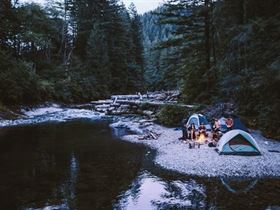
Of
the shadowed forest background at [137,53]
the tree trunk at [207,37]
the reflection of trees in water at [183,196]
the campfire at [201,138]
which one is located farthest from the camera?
the tree trunk at [207,37]

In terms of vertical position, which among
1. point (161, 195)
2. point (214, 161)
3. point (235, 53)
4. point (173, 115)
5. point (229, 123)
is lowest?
point (161, 195)

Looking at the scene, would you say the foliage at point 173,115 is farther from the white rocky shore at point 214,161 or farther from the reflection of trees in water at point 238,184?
the reflection of trees in water at point 238,184

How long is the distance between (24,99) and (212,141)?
2535cm

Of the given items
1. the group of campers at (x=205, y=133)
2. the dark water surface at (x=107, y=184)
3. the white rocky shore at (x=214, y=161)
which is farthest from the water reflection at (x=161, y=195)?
the group of campers at (x=205, y=133)

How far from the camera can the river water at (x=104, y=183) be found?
1012 cm

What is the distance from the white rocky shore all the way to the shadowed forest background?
4337 mm

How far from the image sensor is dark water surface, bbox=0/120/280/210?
10102 mm

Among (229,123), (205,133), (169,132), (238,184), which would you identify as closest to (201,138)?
(205,133)

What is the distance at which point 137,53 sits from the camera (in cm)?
7662

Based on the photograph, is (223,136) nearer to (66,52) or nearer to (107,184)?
(107,184)

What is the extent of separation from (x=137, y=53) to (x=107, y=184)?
217 ft

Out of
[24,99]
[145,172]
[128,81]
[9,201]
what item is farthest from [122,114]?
[128,81]

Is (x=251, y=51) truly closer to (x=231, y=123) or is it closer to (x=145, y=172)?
(x=231, y=123)

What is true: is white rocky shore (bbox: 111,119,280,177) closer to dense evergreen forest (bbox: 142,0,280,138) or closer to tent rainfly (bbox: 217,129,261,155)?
tent rainfly (bbox: 217,129,261,155)
